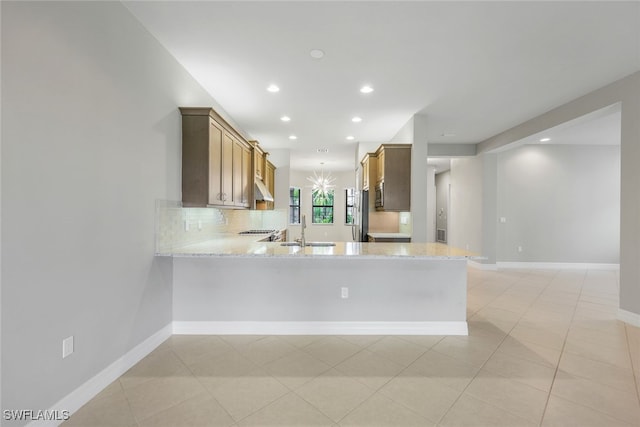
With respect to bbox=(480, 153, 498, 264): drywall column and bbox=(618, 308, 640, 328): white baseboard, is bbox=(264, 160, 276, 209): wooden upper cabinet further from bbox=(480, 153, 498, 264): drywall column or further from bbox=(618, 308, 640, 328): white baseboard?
bbox=(618, 308, 640, 328): white baseboard

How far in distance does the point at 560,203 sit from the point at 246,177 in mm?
6955

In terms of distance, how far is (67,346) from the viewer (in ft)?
5.78

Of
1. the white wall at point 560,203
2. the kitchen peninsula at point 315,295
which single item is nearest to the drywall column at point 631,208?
the kitchen peninsula at point 315,295

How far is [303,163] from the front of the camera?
9.30 m

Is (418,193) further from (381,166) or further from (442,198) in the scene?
(442,198)

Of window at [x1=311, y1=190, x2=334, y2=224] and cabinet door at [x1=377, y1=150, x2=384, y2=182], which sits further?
window at [x1=311, y1=190, x2=334, y2=224]

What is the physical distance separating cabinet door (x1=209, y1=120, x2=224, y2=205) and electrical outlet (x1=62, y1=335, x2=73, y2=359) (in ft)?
5.24

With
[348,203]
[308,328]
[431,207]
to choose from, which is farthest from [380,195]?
[348,203]

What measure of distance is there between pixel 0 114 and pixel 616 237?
973 cm

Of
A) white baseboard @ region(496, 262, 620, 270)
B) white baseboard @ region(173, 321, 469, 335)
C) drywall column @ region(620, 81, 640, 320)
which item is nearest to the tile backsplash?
white baseboard @ region(173, 321, 469, 335)

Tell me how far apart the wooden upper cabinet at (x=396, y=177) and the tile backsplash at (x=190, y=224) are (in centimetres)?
258

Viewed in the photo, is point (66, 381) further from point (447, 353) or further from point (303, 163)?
point (303, 163)

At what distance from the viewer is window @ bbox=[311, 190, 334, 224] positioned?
37.1 feet

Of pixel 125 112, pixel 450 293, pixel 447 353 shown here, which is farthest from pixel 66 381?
pixel 450 293
